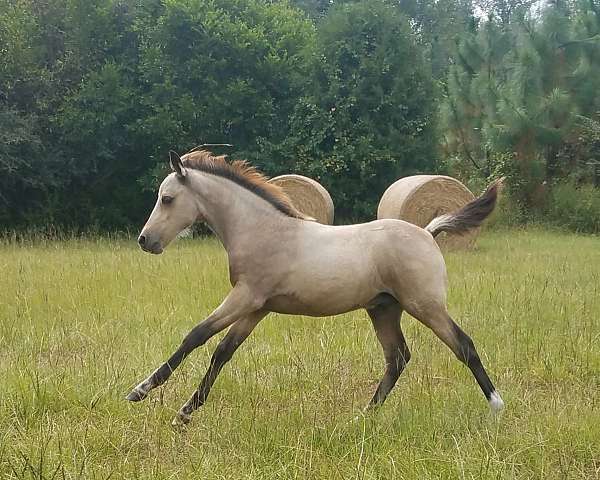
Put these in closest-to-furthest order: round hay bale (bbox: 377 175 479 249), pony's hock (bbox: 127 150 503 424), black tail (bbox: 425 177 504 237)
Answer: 1. pony's hock (bbox: 127 150 503 424)
2. black tail (bbox: 425 177 504 237)
3. round hay bale (bbox: 377 175 479 249)

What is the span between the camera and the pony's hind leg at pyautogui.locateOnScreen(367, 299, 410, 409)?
14.3 feet

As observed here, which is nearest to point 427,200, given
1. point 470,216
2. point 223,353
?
point 470,216

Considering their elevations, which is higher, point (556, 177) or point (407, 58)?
point (407, 58)

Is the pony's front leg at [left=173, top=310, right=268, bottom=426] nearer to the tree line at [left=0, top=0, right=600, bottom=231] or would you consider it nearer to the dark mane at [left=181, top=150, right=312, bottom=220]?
the dark mane at [left=181, top=150, right=312, bottom=220]

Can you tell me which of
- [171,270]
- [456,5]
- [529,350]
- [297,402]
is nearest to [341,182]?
[171,270]

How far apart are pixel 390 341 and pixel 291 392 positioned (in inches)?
28.5

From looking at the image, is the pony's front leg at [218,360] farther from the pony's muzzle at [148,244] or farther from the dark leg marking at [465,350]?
the dark leg marking at [465,350]

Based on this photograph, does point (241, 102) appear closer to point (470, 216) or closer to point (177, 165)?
point (470, 216)

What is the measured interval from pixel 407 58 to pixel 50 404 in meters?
13.6

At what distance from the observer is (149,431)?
3680 millimetres

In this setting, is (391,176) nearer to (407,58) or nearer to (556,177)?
(407,58)

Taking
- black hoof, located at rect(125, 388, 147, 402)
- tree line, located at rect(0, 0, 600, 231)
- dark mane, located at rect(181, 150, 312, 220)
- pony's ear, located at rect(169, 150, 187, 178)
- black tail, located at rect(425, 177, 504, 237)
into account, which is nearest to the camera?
black hoof, located at rect(125, 388, 147, 402)

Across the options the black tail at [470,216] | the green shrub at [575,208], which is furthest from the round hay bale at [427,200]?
the black tail at [470,216]

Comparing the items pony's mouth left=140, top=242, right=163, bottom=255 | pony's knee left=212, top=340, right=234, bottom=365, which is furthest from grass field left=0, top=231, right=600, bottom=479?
pony's mouth left=140, top=242, right=163, bottom=255
